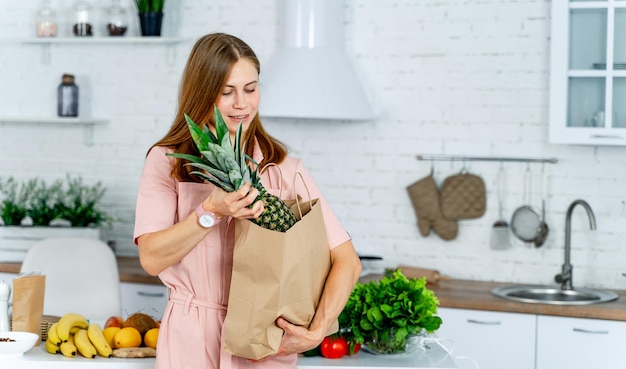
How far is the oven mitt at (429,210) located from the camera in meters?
4.63

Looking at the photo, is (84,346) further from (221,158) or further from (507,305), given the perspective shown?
(507,305)

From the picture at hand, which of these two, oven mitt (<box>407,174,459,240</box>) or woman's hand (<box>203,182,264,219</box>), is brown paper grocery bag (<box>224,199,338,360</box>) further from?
oven mitt (<box>407,174,459,240</box>)

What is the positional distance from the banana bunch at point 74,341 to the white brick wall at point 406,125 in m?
2.14

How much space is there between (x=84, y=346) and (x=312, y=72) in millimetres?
2100

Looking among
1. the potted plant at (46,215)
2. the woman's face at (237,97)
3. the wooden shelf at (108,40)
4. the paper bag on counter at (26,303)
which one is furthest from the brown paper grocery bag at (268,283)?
the wooden shelf at (108,40)

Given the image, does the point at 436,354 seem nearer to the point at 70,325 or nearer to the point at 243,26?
the point at 70,325

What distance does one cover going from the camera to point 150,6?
4953 mm

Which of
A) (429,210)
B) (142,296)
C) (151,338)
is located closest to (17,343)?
(151,338)

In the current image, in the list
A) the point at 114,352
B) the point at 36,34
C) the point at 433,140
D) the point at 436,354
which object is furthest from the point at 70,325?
the point at 36,34

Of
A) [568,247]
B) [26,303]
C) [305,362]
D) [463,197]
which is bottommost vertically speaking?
[305,362]

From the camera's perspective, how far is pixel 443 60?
4648 mm

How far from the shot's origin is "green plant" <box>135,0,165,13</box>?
4.94 meters

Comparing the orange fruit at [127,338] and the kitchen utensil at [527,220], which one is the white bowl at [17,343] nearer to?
the orange fruit at [127,338]

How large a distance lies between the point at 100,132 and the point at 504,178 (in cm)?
227
